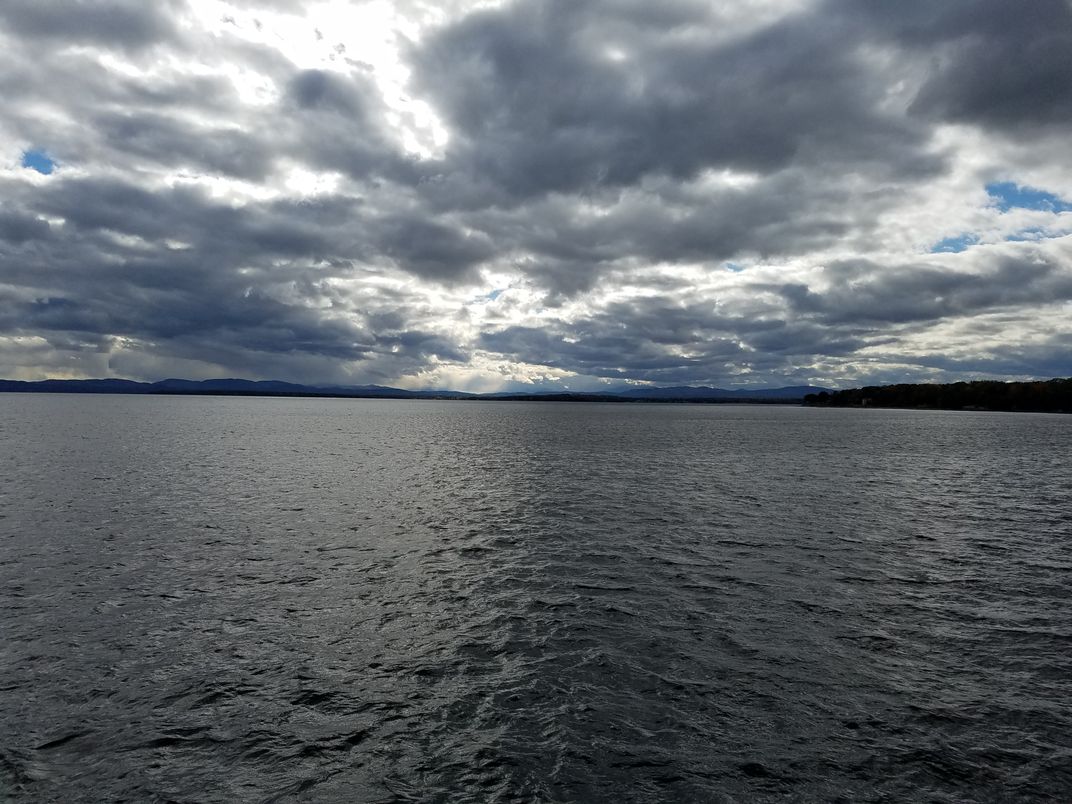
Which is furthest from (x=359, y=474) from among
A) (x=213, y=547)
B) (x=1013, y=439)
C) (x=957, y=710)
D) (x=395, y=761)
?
(x=1013, y=439)

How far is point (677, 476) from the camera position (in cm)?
6894

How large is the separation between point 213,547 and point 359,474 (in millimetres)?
33693

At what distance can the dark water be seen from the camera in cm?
1433

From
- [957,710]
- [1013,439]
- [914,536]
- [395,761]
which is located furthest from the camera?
[1013,439]

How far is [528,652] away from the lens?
20.9 m

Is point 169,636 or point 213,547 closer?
point 169,636

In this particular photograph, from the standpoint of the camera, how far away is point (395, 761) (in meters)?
14.6

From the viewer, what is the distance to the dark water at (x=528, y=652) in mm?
14328

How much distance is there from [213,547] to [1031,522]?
187 ft

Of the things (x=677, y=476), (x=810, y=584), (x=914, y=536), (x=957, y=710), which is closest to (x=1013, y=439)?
(x=677, y=476)

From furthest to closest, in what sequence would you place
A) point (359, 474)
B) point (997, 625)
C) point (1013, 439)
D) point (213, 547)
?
1. point (1013, 439)
2. point (359, 474)
3. point (213, 547)
4. point (997, 625)

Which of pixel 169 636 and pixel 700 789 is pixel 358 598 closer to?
pixel 169 636

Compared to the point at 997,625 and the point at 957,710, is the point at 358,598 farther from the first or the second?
the point at 997,625

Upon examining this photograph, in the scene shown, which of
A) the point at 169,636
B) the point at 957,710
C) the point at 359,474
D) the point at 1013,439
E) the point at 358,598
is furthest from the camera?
the point at 1013,439
